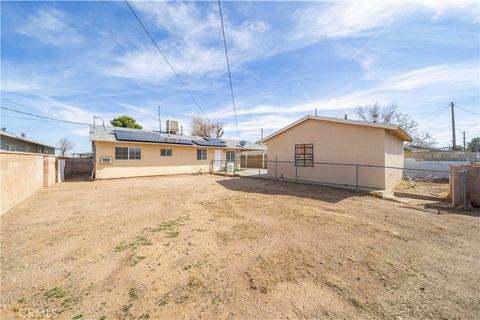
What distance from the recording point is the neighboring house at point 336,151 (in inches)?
387

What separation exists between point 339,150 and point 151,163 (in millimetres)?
12888

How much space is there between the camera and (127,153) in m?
Answer: 14.3

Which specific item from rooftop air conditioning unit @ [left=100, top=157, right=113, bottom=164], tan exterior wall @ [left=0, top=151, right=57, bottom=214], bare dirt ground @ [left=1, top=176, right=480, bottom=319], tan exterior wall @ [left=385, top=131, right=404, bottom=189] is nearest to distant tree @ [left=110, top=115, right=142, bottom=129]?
rooftop air conditioning unit @ [left=100, top=157, right=113, bottom=164]

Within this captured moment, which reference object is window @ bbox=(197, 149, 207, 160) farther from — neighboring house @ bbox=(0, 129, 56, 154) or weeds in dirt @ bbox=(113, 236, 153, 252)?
weeds in dirt @ bbox=(113, 236, 153, 252)

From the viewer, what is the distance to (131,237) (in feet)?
14.5

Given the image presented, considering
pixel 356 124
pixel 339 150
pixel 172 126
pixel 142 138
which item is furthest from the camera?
pixel 172 126

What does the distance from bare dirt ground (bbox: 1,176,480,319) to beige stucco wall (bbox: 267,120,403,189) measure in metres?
3.92

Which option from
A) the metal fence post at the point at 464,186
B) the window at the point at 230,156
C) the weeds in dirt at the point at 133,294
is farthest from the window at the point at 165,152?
the metal fence post at the point at 464,186

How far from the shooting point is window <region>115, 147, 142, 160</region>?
548 inches

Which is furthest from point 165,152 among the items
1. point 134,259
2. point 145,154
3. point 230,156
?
point 134,259

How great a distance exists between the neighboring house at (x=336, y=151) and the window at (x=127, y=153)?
9.33 metres

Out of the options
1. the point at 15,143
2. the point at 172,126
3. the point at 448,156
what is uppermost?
the point at 172,126

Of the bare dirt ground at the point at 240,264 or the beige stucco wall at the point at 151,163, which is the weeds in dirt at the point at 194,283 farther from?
the beige stucco wall at the point at 151,163

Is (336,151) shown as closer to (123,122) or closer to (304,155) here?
(304,155)
